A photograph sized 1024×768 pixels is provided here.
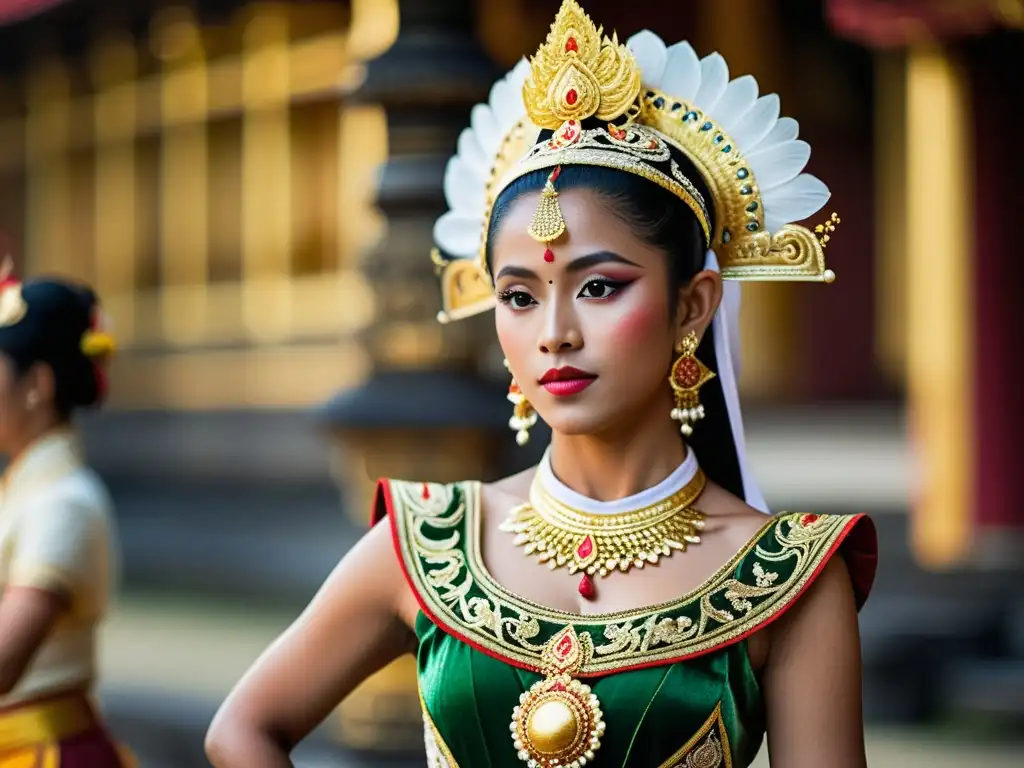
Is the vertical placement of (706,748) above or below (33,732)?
above

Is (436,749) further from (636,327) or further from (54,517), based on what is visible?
(54,517)

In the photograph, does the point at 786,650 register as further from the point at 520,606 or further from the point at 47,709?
the point at 47,709

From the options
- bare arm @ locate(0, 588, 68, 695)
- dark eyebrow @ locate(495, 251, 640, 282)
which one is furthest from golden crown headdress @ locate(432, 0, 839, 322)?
bare arm @ locate(0, 588, 68, 695)

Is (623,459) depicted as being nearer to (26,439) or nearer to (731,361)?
(731,361)

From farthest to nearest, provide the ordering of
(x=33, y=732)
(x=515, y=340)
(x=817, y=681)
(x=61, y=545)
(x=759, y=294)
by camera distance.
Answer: (x=759, y=294)
(x=33, y=732)
(x=61, y=545)
(x=515, y=340)
(x=817, y=681)

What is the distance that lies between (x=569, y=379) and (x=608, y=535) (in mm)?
242

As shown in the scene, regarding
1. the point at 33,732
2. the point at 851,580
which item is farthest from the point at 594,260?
the point at 33,732

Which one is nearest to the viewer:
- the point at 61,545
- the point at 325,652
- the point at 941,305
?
the point at 325,652

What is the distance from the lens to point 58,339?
3328mm

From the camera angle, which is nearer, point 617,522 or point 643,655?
point 643,655

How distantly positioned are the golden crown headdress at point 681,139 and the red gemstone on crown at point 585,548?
42 centimetres

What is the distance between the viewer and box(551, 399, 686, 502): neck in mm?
2365

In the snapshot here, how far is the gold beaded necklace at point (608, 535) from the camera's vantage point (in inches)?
91.2

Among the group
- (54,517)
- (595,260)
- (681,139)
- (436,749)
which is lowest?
(436,749)
